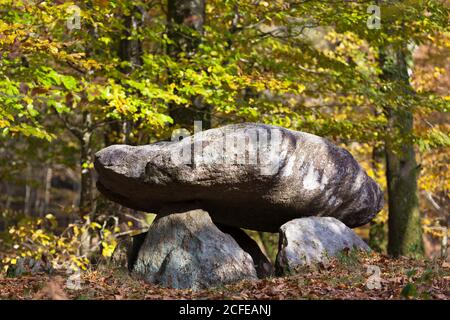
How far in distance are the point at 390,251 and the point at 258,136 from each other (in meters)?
8.27

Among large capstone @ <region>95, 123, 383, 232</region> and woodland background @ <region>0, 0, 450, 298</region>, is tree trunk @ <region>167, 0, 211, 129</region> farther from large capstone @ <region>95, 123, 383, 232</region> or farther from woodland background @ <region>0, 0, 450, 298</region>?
large capstone @ <region>95, 123, 383, 232</region>

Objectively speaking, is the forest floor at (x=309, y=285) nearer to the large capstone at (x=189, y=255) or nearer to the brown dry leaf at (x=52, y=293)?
the brown dry leaf at (x=52, y=293)

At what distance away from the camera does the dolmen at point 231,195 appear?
9.55 metres

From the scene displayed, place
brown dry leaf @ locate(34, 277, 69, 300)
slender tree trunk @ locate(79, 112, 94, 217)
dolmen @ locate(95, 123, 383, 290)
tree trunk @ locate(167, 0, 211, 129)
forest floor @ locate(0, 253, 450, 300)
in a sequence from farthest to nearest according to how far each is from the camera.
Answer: slender tree trunk @ locate(79, 112, 94, 217) < tree trunk @ locate(167, 0, 211, 129) < dolmen @ locate(95, 123, 383, 290) < forest floor @ locate(0, 253, 450, 300) < brown dry leaf @ locate(34, 277, 69, 300)

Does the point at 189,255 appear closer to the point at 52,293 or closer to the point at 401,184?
the point at 52,293

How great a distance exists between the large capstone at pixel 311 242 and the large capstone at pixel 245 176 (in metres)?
0.34

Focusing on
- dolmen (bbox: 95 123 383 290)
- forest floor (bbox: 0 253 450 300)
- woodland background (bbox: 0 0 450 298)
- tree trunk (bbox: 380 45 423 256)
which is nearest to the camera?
forest floor (bbox: 0 253 450 300)

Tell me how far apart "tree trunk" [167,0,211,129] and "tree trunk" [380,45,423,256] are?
5020 mm

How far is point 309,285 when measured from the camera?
8086mm

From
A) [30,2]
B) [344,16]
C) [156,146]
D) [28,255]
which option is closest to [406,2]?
[344,16]

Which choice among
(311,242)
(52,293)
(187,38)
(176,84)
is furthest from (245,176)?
(187,38)

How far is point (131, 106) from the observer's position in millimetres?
11352

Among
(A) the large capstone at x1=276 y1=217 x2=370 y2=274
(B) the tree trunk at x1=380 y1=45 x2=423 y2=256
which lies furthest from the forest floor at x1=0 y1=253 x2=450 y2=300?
(B) the tree trunk at x1=380 y1=45 x2=423 y2=256

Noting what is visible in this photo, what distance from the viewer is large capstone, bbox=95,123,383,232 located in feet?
31.3
